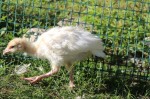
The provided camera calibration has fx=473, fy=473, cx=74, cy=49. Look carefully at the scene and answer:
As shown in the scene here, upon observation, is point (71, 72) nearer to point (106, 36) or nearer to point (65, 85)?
point (65, 85)

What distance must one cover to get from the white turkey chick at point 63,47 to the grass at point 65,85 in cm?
15

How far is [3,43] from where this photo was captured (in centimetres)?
606

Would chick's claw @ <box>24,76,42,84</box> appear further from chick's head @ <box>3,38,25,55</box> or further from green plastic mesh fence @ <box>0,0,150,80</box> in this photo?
green plastic mesh fence @ <box>0,0,150,80</box>

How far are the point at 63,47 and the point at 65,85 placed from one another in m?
0.63

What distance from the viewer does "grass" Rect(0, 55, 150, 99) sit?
5336 millimetres

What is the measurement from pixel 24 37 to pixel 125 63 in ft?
4.34

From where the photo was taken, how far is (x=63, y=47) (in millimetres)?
5180

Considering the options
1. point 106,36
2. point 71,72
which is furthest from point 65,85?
point 106,36

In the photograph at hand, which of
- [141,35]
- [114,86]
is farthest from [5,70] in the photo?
[141,35]

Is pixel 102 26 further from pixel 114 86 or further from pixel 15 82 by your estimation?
pixel 15 82

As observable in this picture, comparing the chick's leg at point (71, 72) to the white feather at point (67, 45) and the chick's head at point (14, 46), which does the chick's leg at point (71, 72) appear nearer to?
the white feather at point (67, 45)

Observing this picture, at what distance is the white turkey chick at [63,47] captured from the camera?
5197 millimetres

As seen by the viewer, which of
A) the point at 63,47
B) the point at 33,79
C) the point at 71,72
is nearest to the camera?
the point at 63,47

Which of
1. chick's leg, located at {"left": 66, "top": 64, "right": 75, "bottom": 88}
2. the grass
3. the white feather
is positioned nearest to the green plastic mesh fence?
the grass
